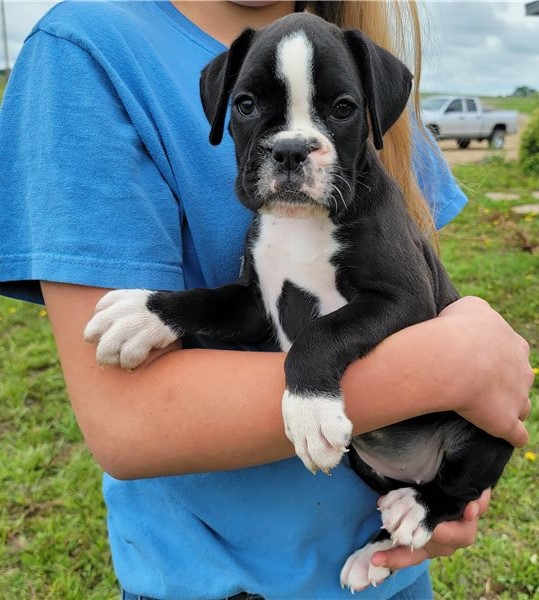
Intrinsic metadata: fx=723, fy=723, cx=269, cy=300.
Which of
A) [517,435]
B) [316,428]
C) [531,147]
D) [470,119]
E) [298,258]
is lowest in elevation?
[470,119]

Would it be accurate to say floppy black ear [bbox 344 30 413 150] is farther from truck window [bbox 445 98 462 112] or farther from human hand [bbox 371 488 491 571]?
truck window [bbox 445 98 462 112]

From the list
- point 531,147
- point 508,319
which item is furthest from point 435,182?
point 531,147

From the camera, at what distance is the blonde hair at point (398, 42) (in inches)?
86.9

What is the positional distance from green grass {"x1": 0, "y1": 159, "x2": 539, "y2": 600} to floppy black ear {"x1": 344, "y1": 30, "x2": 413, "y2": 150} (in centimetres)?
95

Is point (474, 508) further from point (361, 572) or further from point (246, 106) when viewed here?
point (246, 106)

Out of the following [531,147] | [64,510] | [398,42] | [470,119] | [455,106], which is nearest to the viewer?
[398,42]

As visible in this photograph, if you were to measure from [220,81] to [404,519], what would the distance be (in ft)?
3.92

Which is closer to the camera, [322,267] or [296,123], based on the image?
[296,123]

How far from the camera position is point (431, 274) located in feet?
6.43

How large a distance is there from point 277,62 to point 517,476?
9.29 feet

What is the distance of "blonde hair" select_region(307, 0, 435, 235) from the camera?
7.24ft

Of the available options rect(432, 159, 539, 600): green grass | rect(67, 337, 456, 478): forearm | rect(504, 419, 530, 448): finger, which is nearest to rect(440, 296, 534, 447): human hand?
rect(504, 419, 530, 448): finger

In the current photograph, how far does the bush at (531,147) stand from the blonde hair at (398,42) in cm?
1051

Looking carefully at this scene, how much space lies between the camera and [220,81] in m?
1.71
